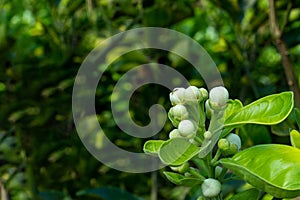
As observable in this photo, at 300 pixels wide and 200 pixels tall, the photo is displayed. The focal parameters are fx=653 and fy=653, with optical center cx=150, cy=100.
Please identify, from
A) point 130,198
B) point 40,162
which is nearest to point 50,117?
point 40,162

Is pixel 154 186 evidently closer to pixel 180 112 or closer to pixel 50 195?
pixel 50 195

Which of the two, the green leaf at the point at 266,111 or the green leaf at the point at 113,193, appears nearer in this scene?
the green leaf at the point at 266,111

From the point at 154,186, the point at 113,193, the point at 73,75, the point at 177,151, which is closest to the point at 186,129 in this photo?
the point at 177,151

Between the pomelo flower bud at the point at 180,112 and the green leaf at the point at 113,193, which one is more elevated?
the pomelo flower bud at the point at 180,112

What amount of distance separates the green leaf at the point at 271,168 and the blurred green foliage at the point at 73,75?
886 mm

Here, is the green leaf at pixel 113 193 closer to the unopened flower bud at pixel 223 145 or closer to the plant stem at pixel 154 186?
the plant stem at pixel 154 186

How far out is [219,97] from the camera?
1.86 feet

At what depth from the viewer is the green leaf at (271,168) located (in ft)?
1.63

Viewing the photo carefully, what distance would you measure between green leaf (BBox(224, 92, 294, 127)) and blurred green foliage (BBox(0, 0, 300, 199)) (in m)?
0.86

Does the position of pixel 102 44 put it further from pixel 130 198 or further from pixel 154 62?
pixel 130 198

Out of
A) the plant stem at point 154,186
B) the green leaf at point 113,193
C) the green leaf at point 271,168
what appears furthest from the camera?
the plant stem at point 154,186

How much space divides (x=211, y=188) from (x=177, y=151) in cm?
4

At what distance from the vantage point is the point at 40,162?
5.51 ft

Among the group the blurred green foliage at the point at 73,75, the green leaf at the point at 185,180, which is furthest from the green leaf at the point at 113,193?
the green leaf at the point at 185,180
